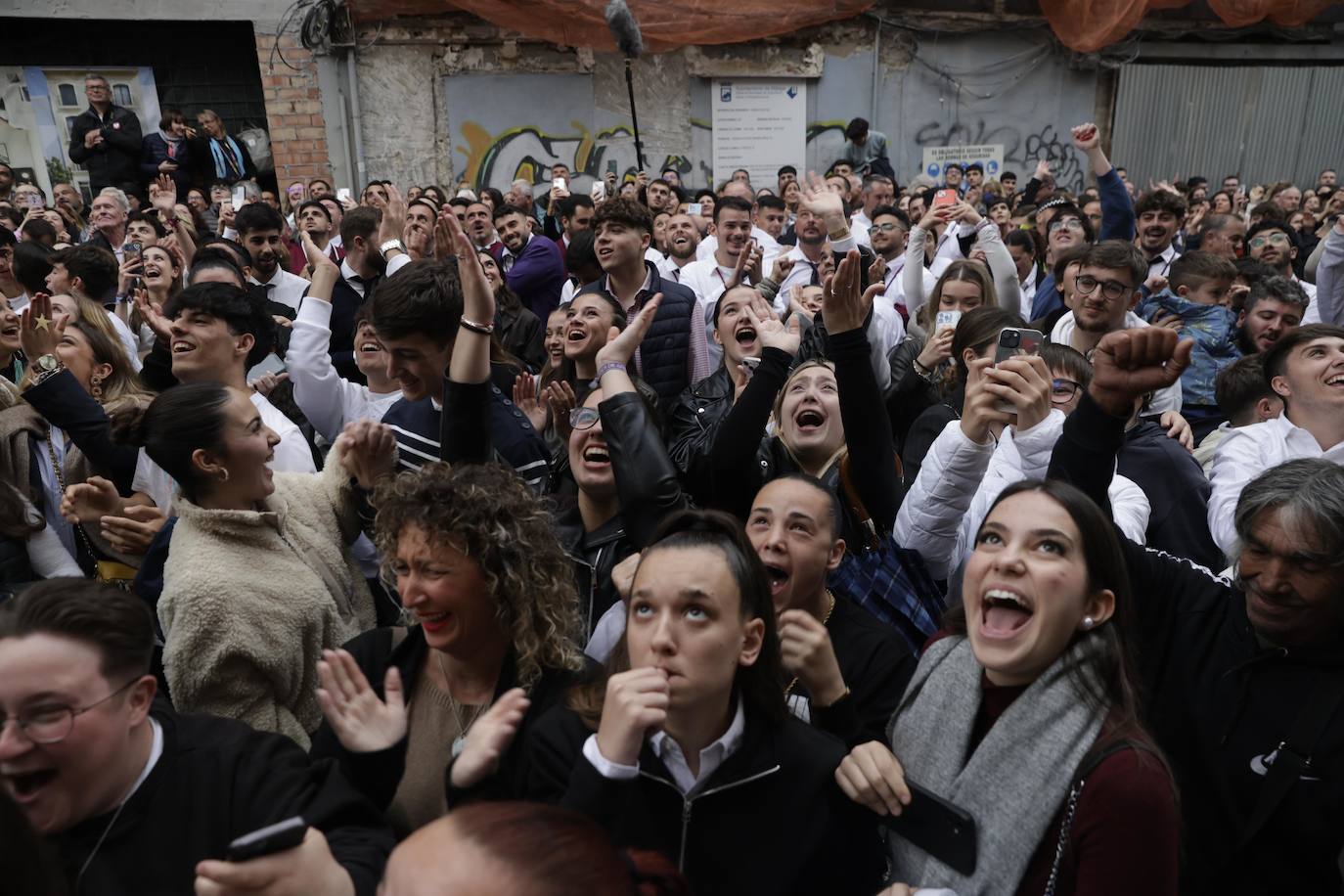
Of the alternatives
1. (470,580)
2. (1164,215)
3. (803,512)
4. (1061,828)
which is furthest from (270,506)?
(1164,215)

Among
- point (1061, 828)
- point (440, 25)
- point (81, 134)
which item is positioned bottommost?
point (1061, 828)

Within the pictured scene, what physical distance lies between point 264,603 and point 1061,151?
15.6 metres

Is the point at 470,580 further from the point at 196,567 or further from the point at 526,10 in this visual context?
the point at 526,10

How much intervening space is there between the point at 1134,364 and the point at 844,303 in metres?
0.86

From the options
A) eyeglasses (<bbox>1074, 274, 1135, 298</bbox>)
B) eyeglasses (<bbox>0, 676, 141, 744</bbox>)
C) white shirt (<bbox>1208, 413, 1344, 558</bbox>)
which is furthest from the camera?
eyeglasses (<bbox>1074, 274, 1135, 298</bbox>)

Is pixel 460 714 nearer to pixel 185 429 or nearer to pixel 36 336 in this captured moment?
pixel 185 429

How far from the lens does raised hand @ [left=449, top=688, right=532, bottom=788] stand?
67.7 inches

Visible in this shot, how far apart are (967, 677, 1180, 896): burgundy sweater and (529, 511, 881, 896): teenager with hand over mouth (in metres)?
0.40

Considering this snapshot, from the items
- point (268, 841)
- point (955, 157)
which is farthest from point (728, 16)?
point (268, 841)

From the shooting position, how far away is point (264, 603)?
224 cm

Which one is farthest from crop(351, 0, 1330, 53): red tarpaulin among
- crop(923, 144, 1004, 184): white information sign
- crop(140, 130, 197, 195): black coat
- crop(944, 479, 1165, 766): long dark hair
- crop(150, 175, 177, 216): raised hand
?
crop(944, 479, 1165, 766): long dark hair

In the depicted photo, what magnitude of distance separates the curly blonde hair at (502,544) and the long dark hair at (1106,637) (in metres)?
1.03

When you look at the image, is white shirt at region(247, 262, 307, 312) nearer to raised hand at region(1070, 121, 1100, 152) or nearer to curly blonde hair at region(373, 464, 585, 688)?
curly blonde hair at region(373, 464, 585, 688)

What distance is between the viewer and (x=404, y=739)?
6.07 feet
